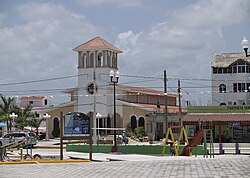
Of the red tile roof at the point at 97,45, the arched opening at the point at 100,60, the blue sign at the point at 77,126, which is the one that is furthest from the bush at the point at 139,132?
the blue sign at the point at 77,126

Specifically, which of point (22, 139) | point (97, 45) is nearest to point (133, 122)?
point (97, 45)

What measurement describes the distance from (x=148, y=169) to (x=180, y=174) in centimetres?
211

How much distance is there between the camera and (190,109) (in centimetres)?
5631

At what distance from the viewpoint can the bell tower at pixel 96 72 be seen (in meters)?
71.5

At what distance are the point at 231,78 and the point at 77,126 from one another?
1683 inches

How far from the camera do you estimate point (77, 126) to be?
28906 millimetres

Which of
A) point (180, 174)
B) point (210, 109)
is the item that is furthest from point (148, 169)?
point (210, 109)

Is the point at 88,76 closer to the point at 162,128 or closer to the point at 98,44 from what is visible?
the point at 98,44

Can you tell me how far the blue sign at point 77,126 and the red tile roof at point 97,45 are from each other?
41.8m

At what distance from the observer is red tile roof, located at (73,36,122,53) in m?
71.2

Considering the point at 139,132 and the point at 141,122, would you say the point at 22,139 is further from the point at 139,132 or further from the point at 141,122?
the point at 141,122

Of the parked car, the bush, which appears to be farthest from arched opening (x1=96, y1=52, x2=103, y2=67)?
the parked car

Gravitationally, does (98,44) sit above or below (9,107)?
above

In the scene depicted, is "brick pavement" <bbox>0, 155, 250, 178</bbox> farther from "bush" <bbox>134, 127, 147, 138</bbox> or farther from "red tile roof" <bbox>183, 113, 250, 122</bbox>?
"bush" <bbox>134, 127, 147, 138</bbox>
